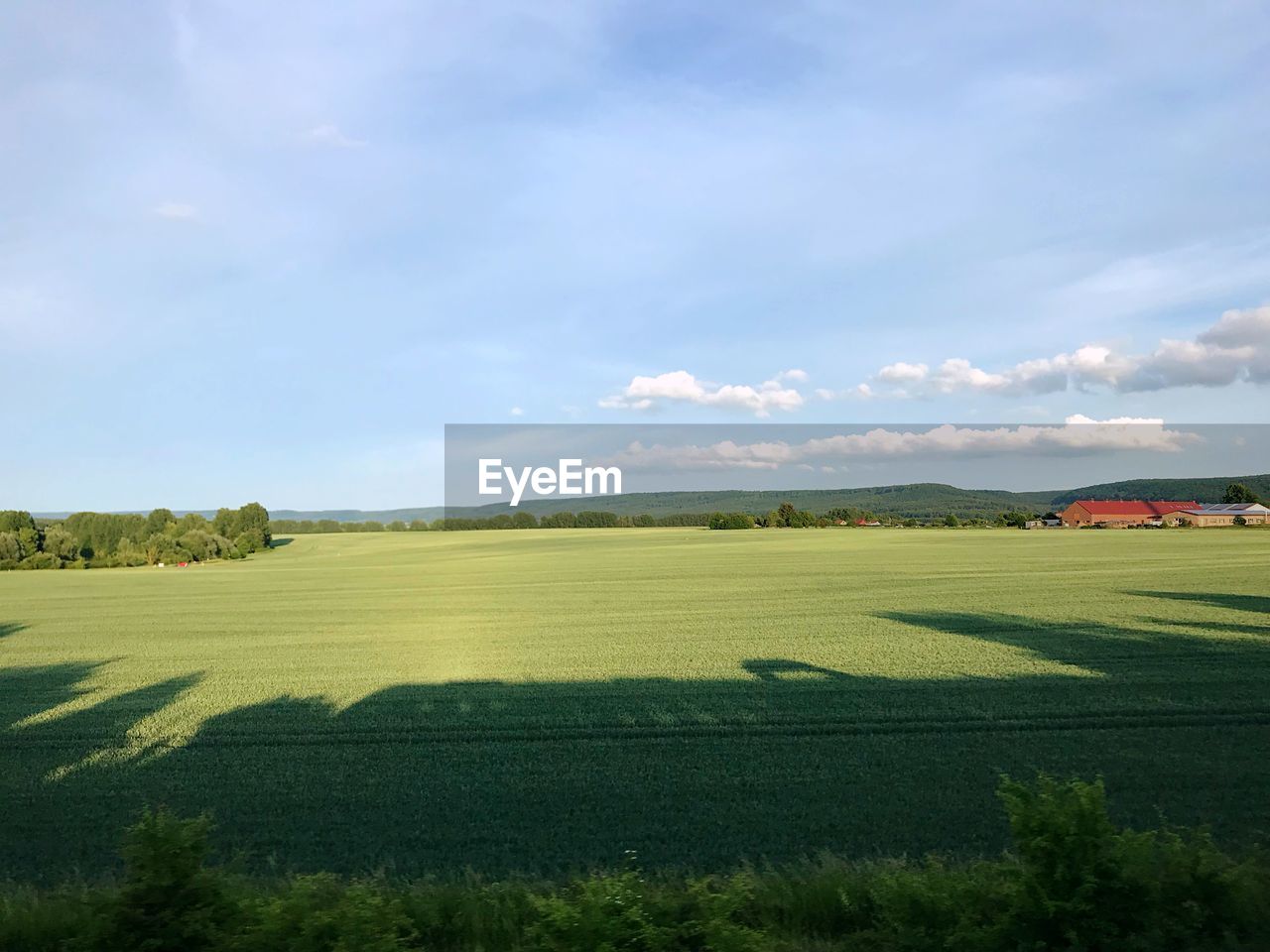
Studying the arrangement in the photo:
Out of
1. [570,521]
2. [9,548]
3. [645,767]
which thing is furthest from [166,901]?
[570,521]

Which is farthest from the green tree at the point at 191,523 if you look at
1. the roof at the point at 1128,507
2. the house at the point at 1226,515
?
the house at the point at 1226,515

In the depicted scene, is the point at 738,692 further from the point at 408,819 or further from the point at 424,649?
the point at 424,649

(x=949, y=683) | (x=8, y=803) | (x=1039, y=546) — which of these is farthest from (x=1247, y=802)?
(x=1039, y=546)

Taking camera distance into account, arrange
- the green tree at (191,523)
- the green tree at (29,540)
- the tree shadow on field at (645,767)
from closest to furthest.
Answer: the tree shadow on field at (645,767) → the green tree at (29,540) → the green tree at (191,523)

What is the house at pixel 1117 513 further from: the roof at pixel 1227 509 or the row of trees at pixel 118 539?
the row of trees at pixel 118 539

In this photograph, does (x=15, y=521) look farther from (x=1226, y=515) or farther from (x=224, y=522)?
(x=1226, y=515)

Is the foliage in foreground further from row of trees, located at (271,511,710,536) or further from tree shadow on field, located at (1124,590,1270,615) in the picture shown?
row of trees, located at (271,511,710,536)
